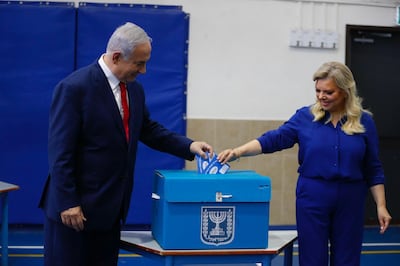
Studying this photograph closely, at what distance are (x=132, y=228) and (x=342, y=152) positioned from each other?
10.8 ft

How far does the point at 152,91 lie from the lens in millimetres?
5438

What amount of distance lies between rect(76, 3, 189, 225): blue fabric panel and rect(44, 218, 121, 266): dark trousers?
2901 millimetres

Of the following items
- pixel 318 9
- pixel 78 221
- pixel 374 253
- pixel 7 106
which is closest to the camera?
pixel 78 221

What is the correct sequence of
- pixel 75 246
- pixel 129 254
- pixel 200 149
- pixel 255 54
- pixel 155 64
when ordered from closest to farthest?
1. pixel 75 246
2. pixel 200 149
3. pixel 129 254
4. pixel 155 64
5. pixel 255 54

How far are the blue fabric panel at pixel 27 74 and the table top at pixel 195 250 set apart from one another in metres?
2.73

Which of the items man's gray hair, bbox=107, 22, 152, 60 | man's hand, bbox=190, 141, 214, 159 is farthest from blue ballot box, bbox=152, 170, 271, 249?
man's gray hair, bbox=107, 22, 152, 60

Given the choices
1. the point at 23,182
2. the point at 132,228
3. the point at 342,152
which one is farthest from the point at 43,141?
the point at 342,152

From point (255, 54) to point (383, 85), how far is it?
136 centimetres

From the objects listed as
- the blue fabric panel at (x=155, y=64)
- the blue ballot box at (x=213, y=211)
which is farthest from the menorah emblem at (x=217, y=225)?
the blue fabric panel at (x=155, y=64)

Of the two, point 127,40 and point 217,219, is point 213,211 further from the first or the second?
point 127,40

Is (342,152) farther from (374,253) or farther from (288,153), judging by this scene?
(288,153)

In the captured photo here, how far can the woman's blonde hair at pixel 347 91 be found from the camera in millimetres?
Answer: 2592

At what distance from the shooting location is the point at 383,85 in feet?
19.4

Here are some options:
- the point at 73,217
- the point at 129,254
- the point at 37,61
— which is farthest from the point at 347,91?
the point at 37,61
